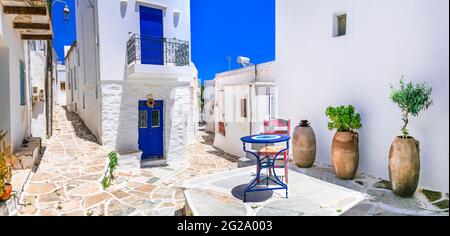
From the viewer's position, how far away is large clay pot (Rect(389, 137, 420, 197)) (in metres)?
3.88

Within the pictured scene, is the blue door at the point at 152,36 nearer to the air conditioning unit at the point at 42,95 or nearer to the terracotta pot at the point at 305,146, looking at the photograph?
the air conditioning unit at the point at 42,95

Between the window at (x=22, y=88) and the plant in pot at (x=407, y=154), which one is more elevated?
the window at (x=22, y=88)

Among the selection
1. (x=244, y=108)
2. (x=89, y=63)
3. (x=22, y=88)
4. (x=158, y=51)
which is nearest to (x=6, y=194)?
(x=22, y=88)

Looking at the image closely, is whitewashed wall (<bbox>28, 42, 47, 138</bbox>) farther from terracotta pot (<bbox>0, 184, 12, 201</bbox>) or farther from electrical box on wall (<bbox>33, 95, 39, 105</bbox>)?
terracotta pot (<bbox>0, 184, 12, 201</bbox>)

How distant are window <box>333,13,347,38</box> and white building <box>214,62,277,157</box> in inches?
200

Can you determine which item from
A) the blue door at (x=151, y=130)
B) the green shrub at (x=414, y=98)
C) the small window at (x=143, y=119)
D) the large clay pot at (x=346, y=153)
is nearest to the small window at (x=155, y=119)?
the blue door at (x=151, y=130)

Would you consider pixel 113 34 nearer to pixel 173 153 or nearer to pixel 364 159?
pixel 173 153

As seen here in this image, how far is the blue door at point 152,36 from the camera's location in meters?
9.74

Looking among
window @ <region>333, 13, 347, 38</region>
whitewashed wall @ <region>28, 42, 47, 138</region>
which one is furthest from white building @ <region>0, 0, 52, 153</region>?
window @ <region>333, 13, 347, 38</region>

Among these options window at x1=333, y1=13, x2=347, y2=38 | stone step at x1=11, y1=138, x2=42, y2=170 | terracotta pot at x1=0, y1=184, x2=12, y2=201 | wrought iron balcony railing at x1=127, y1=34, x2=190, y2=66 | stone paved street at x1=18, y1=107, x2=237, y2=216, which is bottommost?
stone paved street at x1=18, y1=107, x2=237, y2=216

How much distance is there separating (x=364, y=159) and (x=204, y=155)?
27.3 ft

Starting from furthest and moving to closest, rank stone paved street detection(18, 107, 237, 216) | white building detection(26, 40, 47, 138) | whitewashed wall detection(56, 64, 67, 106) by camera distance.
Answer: whitewashed wall detection(56, 64, 67, 106), white building detection(26, 40, 47, 138), stone paved street detection(18, 107, 237, 216)

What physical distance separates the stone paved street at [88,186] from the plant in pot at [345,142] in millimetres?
3021

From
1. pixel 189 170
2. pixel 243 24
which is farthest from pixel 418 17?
pixel 243 24
